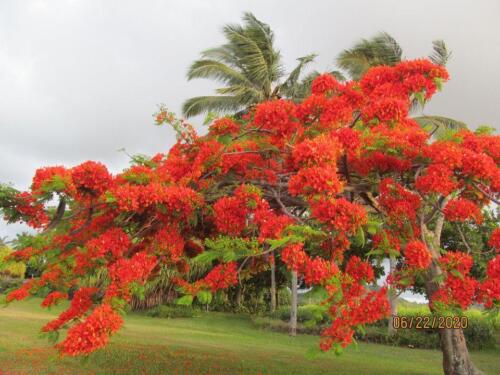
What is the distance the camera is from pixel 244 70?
1966cm

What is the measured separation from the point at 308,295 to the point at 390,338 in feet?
50.4

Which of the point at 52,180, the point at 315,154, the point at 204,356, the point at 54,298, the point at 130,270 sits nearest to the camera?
the point at 315,154

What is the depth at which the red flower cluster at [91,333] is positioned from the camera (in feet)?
15.7

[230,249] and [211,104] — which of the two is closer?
[230,249]

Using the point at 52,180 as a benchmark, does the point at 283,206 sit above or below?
above

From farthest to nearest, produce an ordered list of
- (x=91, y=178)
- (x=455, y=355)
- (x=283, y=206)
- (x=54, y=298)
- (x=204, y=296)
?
1. (x=455, y=355)
2. (x=54, y=298)
3. (x=283, y=206)
4. (x=91, y=178)
5. (x=204, y=296)

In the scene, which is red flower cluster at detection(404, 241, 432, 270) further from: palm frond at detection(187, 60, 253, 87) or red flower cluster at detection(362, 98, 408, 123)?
palm frond at detection(187, 60, 253, 87)

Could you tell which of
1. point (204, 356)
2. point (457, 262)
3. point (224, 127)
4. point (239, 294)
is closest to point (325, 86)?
point (224, 127)

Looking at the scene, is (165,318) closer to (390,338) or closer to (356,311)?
(390,338)

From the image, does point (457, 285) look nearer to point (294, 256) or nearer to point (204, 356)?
point (294, 256)

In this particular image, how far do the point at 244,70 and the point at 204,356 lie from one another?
1138 cm

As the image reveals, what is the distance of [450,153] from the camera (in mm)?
6352

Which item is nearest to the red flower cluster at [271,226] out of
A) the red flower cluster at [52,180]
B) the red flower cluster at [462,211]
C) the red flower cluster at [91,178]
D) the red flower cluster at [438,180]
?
the red flower cluster at [438,180]

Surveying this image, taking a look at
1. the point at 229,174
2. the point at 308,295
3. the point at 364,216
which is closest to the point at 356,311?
the point at 308,295
